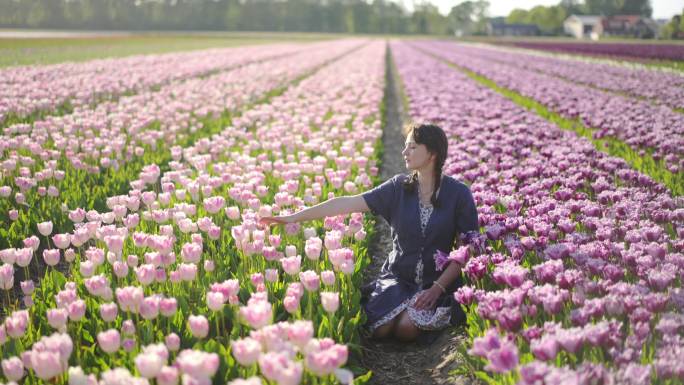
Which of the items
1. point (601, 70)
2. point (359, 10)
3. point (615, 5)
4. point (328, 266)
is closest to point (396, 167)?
point (328, 266)

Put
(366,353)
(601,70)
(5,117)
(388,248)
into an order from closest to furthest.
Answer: (366,353) → (388,248) → (5,117) → (601,70)

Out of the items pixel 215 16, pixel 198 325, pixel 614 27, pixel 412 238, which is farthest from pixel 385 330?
pixel 215 16

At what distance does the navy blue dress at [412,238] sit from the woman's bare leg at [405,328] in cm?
7

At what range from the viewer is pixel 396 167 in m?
9.65

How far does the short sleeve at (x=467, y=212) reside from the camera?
170 inches

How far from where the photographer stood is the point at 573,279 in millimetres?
3250

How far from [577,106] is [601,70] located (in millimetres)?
13157

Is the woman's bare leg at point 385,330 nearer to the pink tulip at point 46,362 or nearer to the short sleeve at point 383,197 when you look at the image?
the short sleeve at point 383,197

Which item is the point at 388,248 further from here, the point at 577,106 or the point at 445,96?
→ the point at 445,96

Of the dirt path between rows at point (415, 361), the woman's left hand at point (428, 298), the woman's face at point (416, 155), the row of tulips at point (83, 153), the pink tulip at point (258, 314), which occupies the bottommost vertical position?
the dirt path between rows at point (415, 361)

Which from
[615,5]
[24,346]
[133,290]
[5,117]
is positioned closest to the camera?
[133,290]

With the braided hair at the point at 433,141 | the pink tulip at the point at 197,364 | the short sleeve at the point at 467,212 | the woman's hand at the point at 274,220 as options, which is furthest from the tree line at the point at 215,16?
the pink tulip at the point at 197,364

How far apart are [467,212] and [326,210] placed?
1006mm

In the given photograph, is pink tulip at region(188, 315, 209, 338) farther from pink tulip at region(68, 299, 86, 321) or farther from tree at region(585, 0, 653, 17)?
tree at region(585, 0, 653, 17)
